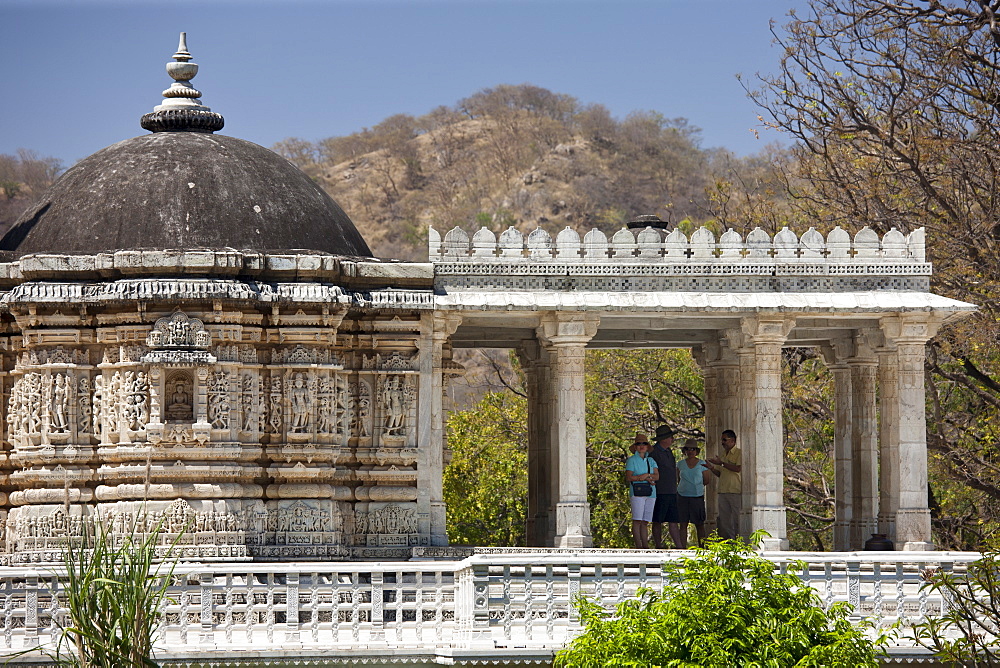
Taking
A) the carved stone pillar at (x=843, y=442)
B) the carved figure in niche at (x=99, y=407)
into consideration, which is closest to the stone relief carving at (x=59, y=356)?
the carved figure in niche at (x=99, y=407)

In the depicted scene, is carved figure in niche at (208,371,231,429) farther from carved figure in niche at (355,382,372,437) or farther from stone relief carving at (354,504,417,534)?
stone relief carving at (354,504,417,534)

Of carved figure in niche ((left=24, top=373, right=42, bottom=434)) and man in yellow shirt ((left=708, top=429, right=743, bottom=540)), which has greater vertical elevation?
carved figure in niche ((left=24, top=373, right=42, bottom=434))

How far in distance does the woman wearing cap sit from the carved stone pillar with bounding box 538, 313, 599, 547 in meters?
1.23

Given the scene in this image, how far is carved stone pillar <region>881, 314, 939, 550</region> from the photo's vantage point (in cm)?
1769

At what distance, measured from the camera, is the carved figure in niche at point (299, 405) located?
56.5 ft

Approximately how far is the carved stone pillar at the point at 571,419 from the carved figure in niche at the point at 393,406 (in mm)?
1850

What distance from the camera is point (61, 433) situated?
669 inches

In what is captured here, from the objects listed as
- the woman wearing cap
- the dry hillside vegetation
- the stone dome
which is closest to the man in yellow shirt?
the woman wearing cap

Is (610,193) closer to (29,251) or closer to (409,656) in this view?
(29,251)

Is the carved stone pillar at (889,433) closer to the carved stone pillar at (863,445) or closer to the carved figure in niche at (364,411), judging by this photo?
the carved stone pillar at (863,445)

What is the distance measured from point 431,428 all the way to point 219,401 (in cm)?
252

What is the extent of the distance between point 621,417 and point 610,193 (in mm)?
39917

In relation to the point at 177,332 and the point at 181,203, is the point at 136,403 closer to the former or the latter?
the point at 177,332

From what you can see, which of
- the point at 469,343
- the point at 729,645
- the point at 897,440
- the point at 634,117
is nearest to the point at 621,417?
the point at 469,343
